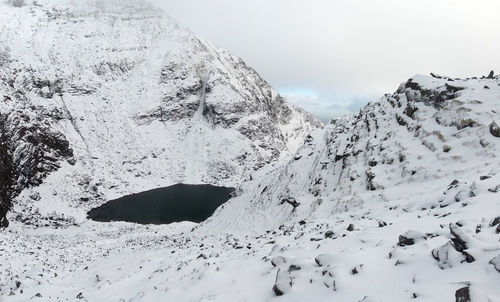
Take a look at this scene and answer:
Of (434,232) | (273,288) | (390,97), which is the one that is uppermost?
(390,97)

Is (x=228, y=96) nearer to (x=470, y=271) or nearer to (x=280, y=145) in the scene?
(x=280, y=145)

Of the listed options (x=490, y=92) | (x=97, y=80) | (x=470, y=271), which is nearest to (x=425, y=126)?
(x=490, y=92)

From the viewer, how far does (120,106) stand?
106 m

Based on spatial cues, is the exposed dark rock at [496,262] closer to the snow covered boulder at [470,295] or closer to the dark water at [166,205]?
the snow covered boulder at [470,295]

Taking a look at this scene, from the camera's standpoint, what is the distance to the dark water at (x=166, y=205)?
68688 mm

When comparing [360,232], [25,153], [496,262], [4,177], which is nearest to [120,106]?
[25,153]

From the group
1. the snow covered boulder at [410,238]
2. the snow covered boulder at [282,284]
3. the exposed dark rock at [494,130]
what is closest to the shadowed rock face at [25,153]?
the snow covered boulder at [282,284]

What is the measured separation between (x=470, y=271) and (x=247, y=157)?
10020 centimetres

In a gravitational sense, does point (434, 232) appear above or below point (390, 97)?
below

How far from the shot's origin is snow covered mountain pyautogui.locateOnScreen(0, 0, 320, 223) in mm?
75250

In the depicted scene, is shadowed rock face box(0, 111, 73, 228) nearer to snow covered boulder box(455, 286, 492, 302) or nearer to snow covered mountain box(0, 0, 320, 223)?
snow covered mountain box(0, 0, 320, 223)

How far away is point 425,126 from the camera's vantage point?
1033 inches

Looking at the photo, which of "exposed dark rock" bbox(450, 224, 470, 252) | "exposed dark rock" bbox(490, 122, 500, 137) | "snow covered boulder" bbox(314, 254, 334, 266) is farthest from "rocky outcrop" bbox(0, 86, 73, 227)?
"exposed dark rock" bbox(450, 224, 470, 252)

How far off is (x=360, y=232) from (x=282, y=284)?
4773 millimetres
